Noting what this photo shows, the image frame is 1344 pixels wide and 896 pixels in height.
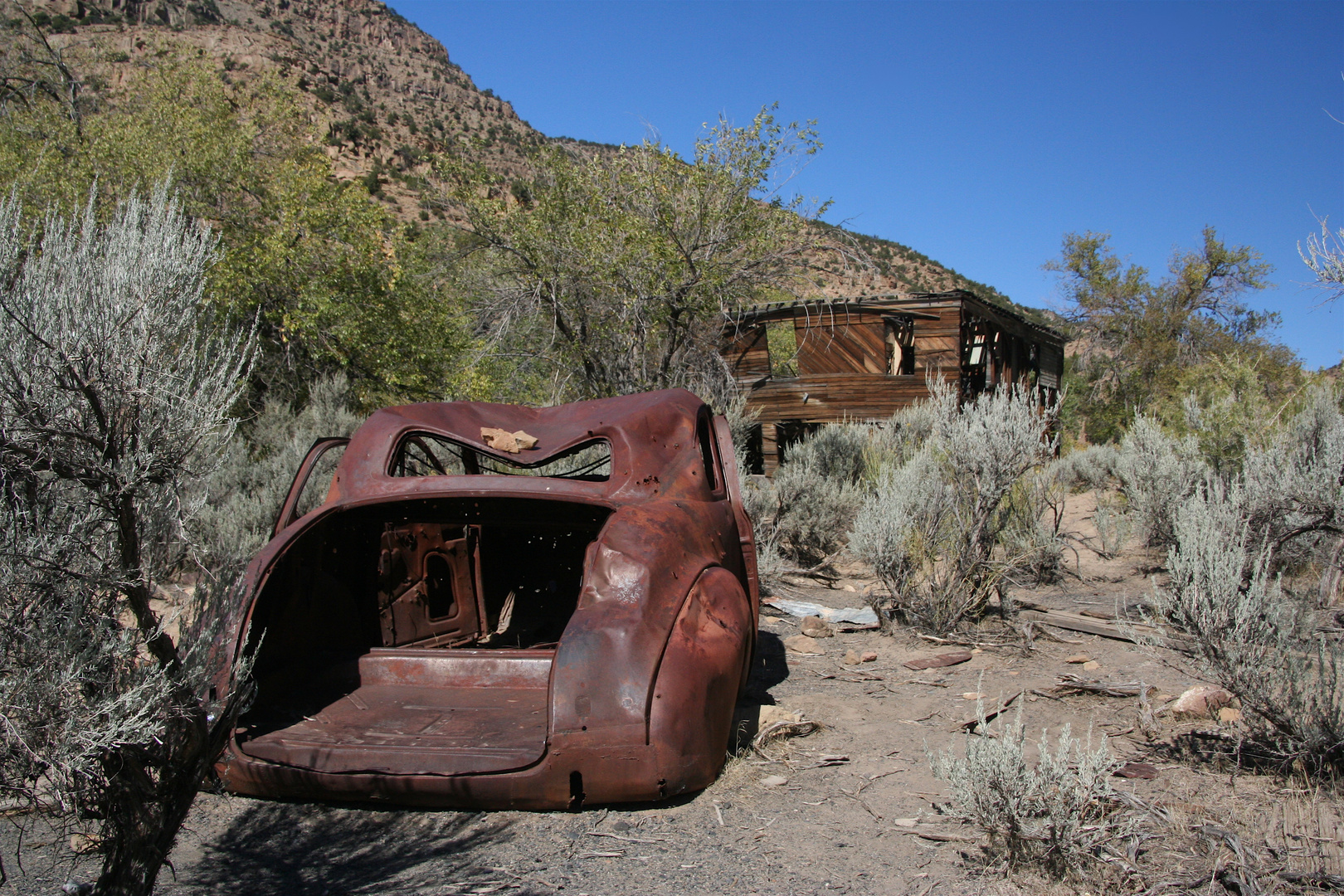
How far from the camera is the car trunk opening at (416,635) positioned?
133 inches

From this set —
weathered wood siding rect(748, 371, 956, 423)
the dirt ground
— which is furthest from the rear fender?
weathered wood siding rect(748, 371, 956, 423)

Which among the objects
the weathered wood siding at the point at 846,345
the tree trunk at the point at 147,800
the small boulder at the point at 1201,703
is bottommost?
the small boulder at the point at 1201,703

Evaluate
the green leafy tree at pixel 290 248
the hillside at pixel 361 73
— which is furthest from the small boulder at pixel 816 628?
the hillside at pixel 361 73

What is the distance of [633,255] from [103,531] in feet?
26.1

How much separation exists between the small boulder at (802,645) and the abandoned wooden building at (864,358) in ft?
41.9

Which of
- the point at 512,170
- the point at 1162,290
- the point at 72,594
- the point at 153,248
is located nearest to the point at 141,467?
the point at 72,594

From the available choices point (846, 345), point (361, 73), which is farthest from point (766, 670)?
point (361, 73)

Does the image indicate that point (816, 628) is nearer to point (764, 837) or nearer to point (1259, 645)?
point (1259, 645)

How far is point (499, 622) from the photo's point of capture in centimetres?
573

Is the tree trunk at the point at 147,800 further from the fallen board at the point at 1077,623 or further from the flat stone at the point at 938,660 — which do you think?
the fallen board at the point at 1077,623

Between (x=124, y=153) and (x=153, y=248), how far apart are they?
12450 mm

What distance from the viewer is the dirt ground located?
8.98 feet

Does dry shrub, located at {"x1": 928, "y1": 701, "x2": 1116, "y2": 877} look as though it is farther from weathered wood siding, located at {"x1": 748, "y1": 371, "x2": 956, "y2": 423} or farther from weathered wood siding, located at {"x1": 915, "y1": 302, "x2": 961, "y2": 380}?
weathered wood siding, located at {"x1": 915, "y1": 302, "x2": 961, "y2": 380}

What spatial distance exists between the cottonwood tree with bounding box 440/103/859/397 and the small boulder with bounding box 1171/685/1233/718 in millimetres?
6593
